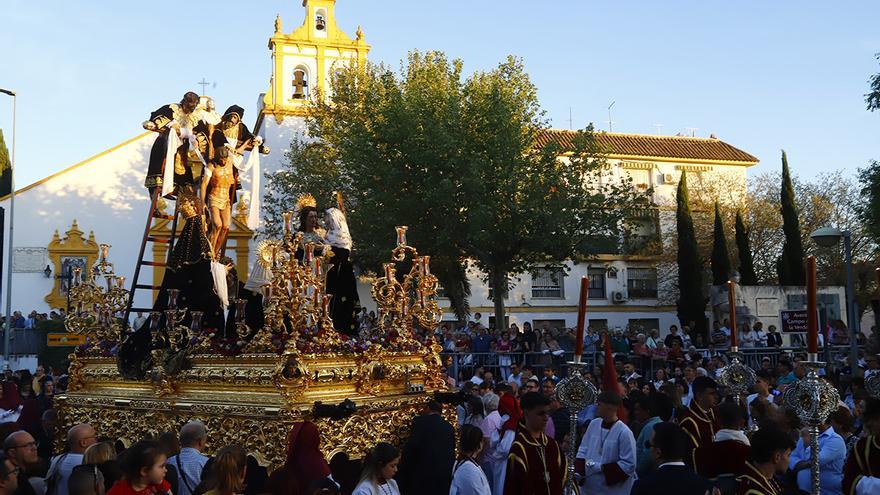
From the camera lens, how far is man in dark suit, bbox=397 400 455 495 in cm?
823

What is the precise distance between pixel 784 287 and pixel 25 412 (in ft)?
101

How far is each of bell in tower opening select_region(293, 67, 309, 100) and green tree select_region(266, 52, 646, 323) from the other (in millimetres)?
12288

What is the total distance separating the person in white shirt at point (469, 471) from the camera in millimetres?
7148

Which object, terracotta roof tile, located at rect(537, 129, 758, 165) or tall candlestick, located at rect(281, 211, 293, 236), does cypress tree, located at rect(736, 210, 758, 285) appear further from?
tall candlestick, located at rect(281, 211, 293, 236)

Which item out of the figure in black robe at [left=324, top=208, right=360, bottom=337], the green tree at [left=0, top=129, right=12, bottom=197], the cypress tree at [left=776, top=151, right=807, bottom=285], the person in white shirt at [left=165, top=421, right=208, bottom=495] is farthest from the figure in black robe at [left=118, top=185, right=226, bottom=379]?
the green tree at [left=0, top=129, right=12, bottom=197]

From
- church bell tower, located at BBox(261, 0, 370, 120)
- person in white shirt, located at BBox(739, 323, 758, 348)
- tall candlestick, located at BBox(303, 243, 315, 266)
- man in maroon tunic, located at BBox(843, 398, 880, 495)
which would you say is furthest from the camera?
church bell tower, located at BBox(261, 0, 370, 120)

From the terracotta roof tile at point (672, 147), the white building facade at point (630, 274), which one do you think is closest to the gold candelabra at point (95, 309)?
the white building facade at point (630, 274)

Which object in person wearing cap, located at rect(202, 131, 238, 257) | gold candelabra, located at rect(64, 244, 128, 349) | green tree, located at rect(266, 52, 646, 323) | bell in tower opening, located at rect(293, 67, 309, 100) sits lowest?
gold candelabra, located at rect(64, 244, 128, 349)

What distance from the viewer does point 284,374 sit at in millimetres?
8930

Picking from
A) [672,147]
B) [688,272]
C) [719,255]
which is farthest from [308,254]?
[672,147]

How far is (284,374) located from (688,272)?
105ft

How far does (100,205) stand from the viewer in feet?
→ 133

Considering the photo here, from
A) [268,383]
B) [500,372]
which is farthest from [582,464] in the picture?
[500,372]

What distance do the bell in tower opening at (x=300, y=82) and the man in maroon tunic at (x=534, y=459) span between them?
35.9 m
